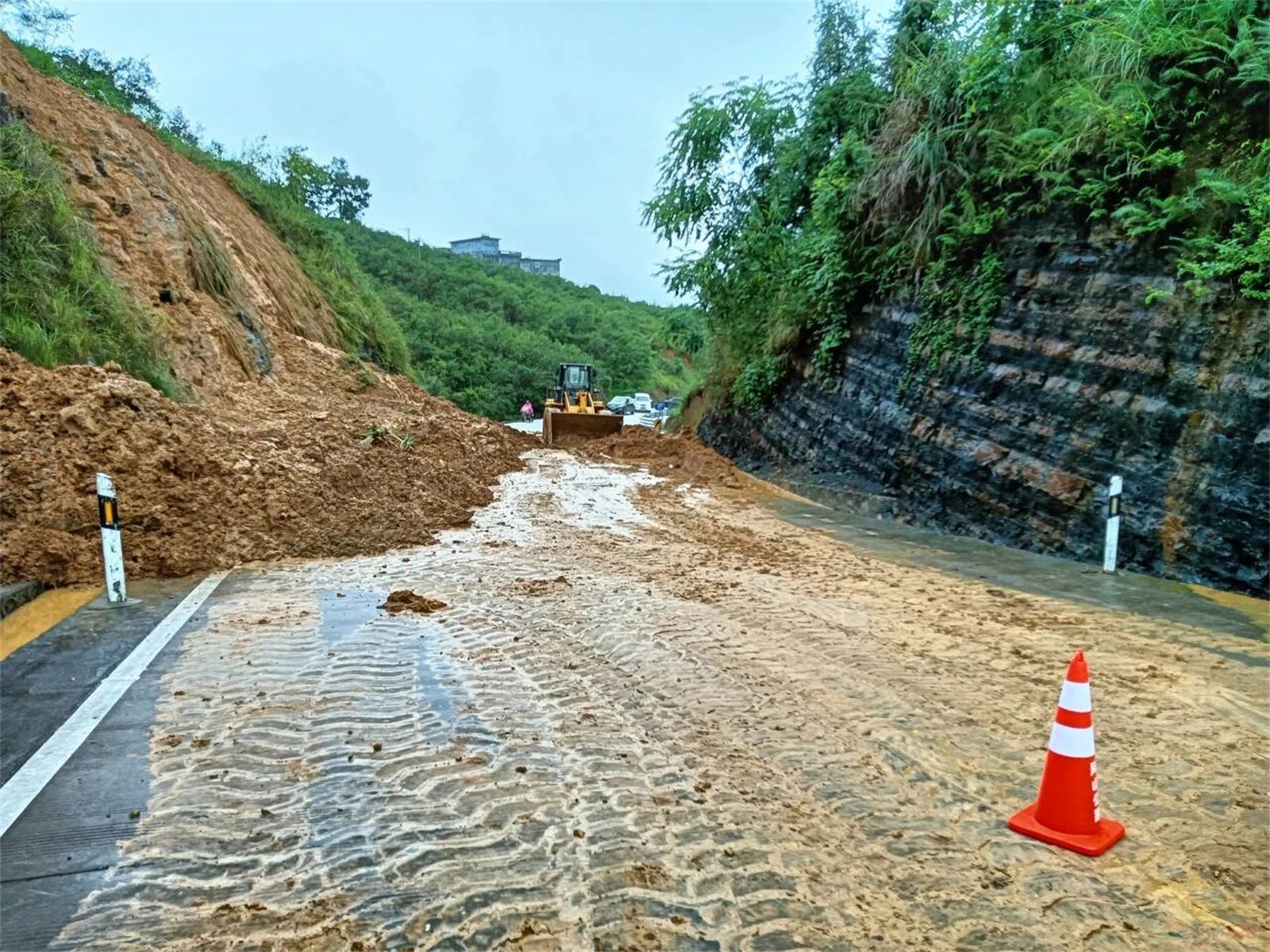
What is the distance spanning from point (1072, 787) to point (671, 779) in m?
1.52

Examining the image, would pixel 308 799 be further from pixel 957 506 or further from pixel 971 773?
pixel 957 506

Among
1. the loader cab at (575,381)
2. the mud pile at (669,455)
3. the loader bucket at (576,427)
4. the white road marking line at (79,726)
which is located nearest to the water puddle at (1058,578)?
the mud pile at (669,455)

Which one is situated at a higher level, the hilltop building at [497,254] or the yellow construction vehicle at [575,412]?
the hilltop building at [497,254]

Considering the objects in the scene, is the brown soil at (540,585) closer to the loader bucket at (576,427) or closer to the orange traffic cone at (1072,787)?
the orange traffic cone at (1072,787)

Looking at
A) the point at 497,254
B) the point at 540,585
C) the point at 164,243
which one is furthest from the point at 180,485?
the point at 497,254

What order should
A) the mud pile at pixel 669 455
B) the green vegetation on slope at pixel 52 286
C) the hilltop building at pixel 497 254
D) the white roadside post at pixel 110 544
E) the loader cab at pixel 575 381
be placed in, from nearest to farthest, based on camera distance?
the white roadside post at pixel 110 544 < the green vegetation on slope at pixel 52 286 < the mud pile at pixel 669 455 < the loader cab at pixel 575 381 < the hilltop building at pixel 497 254

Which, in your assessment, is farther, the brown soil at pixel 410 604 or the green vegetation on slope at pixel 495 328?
the green vegetation on slope at pixel 495 328

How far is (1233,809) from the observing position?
10.1 ft

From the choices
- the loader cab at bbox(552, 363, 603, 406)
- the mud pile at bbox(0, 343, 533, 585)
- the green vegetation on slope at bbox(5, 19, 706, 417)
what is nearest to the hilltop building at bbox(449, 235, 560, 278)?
the green vegetation on slope at bbox(5, 19, 706, 417)

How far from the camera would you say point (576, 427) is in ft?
66.6

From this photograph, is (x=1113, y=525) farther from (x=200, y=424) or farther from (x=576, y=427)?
(x=576, y=427)

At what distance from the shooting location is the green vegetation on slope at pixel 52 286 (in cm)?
834

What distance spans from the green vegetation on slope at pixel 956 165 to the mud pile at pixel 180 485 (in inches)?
282

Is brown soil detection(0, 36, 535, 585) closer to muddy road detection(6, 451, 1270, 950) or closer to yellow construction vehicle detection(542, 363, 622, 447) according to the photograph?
muddy road detection(6, 451, 1270, 950)
